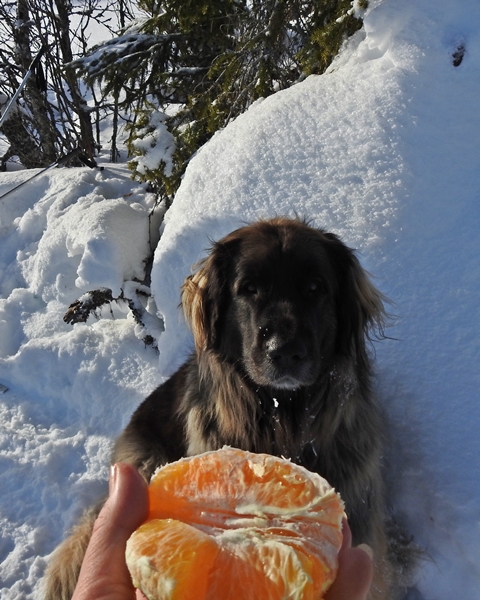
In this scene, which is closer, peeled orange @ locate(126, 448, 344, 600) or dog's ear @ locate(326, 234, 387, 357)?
peeled orange @ locate(126, 448, 344, 600)

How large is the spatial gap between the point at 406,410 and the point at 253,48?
4.12 metres

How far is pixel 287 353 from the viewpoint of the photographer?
81.4 inches

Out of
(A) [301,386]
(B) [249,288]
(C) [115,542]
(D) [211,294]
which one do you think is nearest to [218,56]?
(D) [211,294]

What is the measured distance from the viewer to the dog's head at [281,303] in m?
2.15

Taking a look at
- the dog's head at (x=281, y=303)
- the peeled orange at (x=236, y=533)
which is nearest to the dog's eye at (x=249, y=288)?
the dog's head at (x=281, y=303)

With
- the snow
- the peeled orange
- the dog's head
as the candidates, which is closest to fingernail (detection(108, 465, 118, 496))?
the peeled orange

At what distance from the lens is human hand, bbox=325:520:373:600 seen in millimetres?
1317

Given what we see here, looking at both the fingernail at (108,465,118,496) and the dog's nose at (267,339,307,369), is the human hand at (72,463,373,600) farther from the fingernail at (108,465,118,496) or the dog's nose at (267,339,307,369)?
the dog's nose at (267,339,307,369)

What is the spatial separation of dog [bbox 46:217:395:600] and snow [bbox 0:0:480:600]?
35cm

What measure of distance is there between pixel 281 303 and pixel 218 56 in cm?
442

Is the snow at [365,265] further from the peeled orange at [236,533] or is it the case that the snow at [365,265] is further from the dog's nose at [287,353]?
the peeled orange at [236,533]

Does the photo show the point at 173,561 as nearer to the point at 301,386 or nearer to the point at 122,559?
the point at 122,559

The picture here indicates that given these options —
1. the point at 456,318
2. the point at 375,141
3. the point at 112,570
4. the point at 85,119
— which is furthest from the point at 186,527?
the point at 85,119

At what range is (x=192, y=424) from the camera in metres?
2.70
